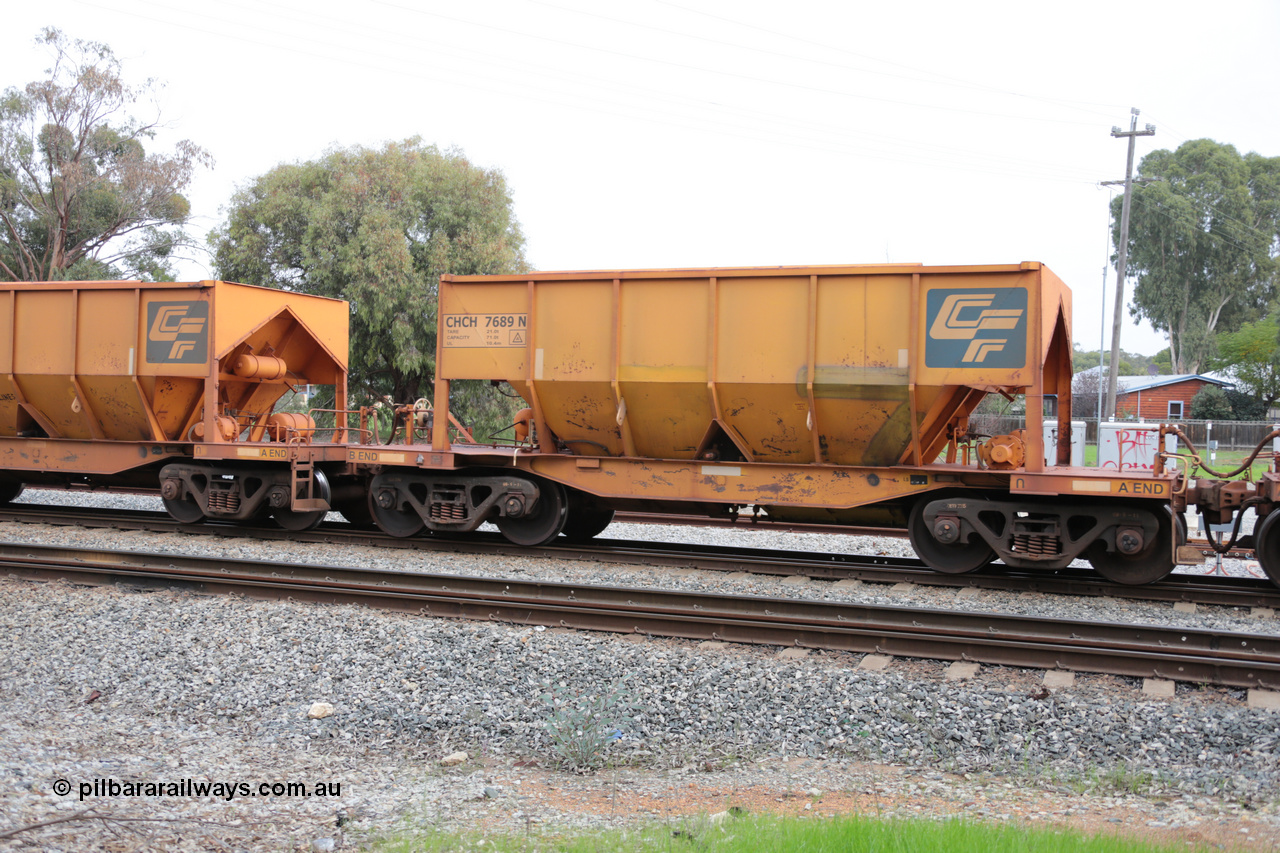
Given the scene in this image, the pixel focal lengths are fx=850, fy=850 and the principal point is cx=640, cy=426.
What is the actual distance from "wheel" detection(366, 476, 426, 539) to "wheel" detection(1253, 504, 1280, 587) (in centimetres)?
903

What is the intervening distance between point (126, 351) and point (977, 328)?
11.3 metres

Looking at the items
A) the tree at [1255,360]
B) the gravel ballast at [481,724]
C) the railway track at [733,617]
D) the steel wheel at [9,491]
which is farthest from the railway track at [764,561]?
the tree at [1255,360]

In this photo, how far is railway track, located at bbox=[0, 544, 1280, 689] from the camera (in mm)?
5984

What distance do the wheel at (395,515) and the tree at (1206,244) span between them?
69.1 metres

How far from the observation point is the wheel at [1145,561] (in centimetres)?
832

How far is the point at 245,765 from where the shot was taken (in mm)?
4691

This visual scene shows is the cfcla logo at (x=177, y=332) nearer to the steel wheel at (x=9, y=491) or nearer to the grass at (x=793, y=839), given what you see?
the steel wheel at (x=9, y=491)

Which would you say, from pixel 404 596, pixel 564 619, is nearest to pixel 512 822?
pixel 564 619

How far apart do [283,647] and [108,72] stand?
36237mm

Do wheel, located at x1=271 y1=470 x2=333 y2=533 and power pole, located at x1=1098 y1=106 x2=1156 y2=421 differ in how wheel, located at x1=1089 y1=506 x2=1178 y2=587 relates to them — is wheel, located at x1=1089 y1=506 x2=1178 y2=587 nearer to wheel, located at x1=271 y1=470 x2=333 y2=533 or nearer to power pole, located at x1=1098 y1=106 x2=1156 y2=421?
wheel, located at x1=271 y1=470 x2=333 y2=533

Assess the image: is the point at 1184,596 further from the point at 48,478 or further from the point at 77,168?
the point at 77,168

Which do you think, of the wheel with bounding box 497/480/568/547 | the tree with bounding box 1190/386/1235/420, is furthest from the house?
the wheel with bounding box 497/480/568/547

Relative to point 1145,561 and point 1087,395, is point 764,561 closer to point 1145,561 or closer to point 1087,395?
point 1145,561

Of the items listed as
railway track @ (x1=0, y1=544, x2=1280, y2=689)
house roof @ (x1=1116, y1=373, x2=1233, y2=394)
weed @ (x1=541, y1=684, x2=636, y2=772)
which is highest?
house roof @ (x1=1116, y1=373, x2=1233, y2=394)
